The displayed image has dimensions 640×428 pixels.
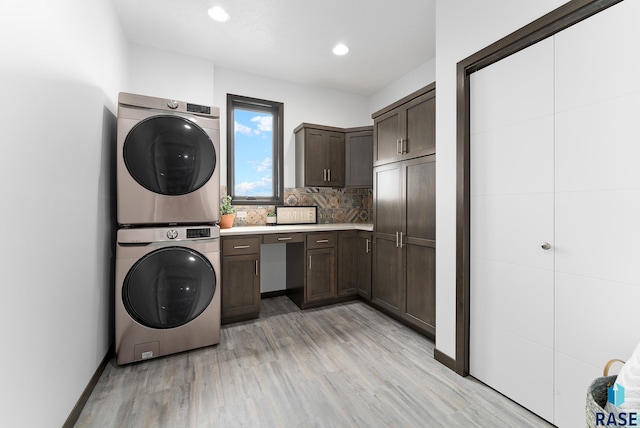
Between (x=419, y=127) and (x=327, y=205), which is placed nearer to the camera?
(x=419, y=127)

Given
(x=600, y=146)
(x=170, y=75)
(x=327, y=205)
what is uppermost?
(x=170, y=75)

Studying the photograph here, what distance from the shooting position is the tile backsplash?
142 inches

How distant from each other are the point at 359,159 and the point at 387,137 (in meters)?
0.80

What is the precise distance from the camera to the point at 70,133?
1.51 meters

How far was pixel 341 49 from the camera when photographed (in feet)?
9.73

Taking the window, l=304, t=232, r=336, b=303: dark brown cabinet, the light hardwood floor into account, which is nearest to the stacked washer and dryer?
the light hardwood floor

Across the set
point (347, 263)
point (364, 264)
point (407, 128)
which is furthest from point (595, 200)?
point (347, 263)

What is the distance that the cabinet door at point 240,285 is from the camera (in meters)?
2.79

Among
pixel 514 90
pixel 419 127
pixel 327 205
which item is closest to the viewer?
pixel 514 90

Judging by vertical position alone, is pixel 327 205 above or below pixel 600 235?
above

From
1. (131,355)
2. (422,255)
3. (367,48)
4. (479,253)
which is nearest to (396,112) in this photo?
(367,48)

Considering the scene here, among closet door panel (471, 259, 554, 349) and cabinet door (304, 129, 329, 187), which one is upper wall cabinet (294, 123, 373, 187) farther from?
closet door panel (471, 259, 554, 349)

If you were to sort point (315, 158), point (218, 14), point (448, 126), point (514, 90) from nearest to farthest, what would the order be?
point (514, 90)
point (448, 126)
point (218, 14)
point (315, 158)

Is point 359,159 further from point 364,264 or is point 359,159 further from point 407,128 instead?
point 364,264
